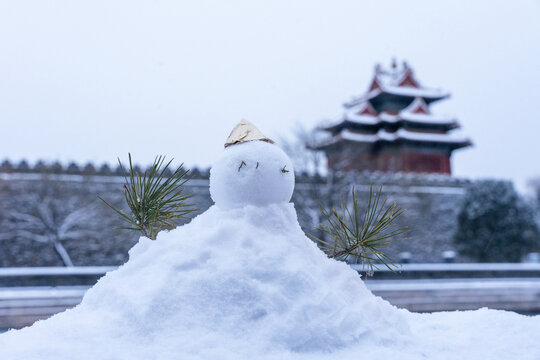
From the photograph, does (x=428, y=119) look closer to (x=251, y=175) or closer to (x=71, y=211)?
(x=71, y=211)

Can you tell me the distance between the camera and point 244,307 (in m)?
2.03

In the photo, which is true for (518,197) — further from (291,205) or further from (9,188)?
(9,188)

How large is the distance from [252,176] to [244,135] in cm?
31

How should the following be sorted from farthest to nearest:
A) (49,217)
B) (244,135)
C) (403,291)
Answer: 1. (49,217)
2. (403,291)
3. (244,135)

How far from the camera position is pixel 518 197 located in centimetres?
1482

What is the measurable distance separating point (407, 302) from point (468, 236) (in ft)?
26.7

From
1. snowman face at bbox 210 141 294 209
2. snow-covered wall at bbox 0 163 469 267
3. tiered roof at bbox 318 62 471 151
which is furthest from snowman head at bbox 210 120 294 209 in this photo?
tiered roof at bbox 318 62 471 151

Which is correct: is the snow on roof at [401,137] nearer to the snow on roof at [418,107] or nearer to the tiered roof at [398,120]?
the tiered roof at [398,120]

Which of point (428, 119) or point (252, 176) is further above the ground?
point (428, 119)

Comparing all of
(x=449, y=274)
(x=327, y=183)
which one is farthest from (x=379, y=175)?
(x=449, y=274)

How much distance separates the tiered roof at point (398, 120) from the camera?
20.8 m

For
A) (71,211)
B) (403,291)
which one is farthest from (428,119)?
(71,211)

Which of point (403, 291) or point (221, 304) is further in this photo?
point (403, 291)

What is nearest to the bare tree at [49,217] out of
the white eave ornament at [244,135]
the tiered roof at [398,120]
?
the tiered roof at [398,120]
